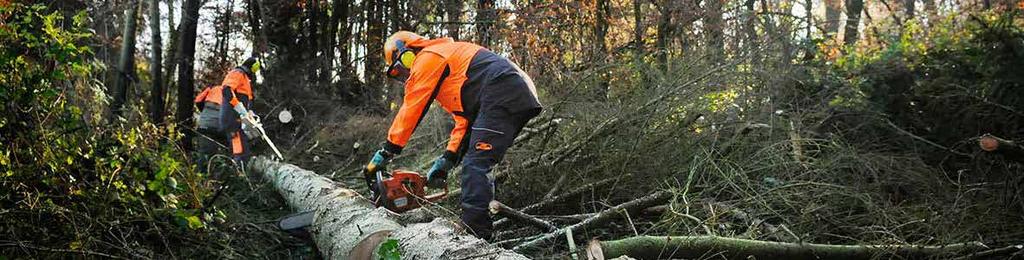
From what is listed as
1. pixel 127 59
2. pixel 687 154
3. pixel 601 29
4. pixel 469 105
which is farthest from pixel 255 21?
pixel 687 154

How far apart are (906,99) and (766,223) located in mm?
2327

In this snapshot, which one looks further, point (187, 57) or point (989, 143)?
point (187, 57)

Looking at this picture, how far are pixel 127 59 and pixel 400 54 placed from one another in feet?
19.6

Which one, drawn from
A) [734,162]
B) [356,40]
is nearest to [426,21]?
[356,40]

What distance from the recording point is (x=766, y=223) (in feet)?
12.5

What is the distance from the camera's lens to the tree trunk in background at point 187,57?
31.1 feet

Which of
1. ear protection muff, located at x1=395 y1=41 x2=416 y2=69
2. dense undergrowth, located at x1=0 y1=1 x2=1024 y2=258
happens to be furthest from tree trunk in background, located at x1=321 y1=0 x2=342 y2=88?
ear protection muff, located at x1=395 y1=41 x2=416 y2=69

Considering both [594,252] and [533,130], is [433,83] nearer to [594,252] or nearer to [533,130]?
[594,252]

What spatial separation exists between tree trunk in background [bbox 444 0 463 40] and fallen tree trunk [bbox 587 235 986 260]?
779 centimetres

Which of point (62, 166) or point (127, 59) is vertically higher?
point (127, 59)

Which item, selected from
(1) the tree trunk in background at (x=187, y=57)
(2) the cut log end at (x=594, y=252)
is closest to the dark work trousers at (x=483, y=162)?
(2) the cut log end at (x=594, y=252)

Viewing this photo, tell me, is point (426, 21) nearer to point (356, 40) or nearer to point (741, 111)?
point (356, 40)

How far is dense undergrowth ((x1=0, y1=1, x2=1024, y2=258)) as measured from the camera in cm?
316

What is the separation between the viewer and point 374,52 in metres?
12.3
